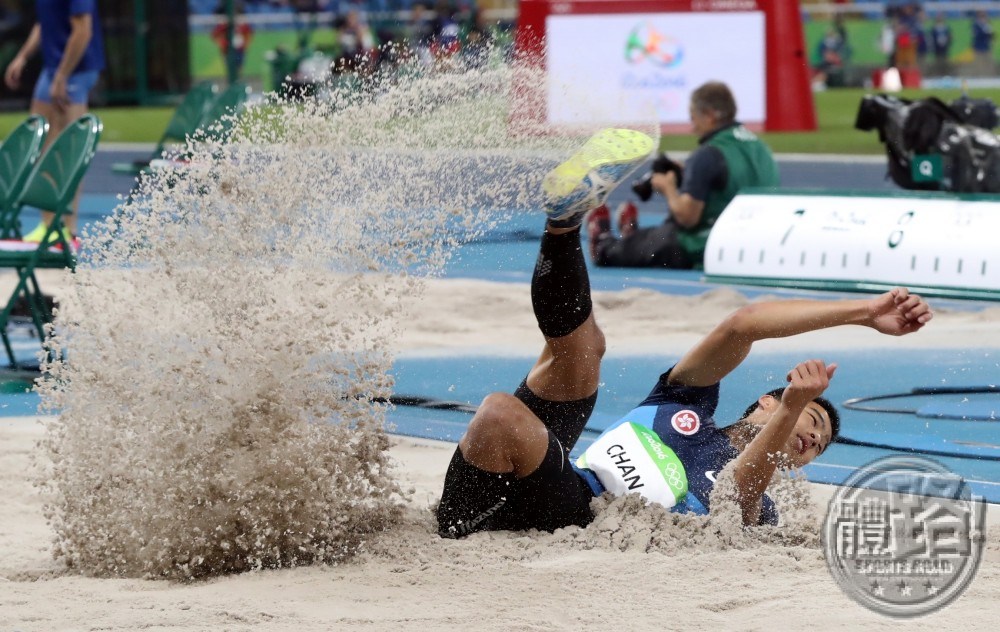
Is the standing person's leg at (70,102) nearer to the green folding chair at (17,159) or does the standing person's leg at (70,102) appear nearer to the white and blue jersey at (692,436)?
the green folding chair at (17,159)

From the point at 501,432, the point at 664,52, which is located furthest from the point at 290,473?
the point at 664,52

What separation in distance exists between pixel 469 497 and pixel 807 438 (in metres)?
1.00

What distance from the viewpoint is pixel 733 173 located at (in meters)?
10.2

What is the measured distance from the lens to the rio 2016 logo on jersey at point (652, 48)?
52.7 ft

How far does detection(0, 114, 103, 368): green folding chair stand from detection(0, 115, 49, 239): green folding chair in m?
0.06

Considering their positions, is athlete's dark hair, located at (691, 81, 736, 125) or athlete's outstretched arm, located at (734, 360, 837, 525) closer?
athlete's outstretched arm, located at (734, 360, 837, 525)

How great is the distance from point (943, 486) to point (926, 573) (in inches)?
45.4

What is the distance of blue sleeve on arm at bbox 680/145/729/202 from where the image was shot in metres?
10.1

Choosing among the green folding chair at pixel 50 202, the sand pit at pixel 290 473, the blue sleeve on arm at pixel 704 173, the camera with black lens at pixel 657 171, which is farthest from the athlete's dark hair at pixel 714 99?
the sand pit at pixel 290 473

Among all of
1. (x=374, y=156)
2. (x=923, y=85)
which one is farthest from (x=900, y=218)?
(x=923, y=85)

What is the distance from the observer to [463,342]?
26.8ft

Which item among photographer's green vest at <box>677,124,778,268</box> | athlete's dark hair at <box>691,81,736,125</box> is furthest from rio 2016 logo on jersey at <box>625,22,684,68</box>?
athlete's dark hair at <box>691,81,736,125</box>

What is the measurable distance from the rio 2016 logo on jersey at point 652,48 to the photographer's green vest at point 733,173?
5879mm

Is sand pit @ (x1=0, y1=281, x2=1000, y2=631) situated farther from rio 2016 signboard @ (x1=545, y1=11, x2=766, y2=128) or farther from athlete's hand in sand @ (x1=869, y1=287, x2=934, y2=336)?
rio 2016 signboard @ (x1=545, y1=11, x2=766, y2=128)
